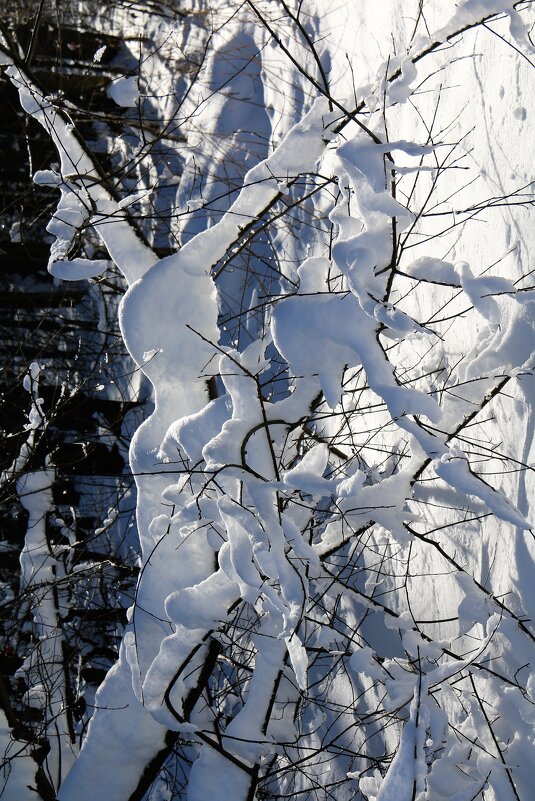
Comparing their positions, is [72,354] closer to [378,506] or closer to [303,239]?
[303,239]

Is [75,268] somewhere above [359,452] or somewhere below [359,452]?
above

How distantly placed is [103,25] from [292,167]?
8130 millimetres

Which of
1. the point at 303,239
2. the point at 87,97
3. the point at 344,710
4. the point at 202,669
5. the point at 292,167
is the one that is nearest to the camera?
the point at 292,167

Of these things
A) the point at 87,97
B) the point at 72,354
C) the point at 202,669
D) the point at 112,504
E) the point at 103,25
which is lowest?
the point at 202,669

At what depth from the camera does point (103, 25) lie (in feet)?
31.6

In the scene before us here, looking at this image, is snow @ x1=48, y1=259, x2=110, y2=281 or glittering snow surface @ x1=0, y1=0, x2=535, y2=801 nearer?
glittering snow surface @ x1=0, y1=0, x2=535, y2=801

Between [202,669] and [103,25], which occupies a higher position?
[103,25]

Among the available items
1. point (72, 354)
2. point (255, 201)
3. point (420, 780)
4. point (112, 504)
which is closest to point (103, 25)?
point (72, 354)

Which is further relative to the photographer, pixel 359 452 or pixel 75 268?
pixel 359 452

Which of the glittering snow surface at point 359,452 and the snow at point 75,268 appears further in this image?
the snow at point 75,268

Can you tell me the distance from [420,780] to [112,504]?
573cm

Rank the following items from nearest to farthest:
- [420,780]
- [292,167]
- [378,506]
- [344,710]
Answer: [420,780] < [292,167] < [378,506] < [344,710]

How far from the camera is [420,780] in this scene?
102 inches

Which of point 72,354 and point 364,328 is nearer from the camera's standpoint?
point 364,328
